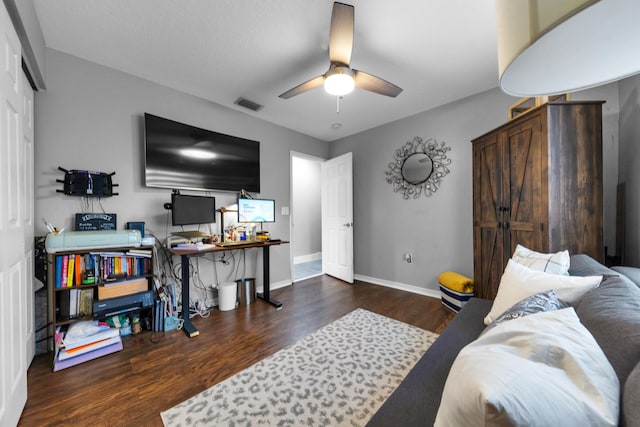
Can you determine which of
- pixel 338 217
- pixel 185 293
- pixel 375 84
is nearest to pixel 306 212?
pixel 338 217

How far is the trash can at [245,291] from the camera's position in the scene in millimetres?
2949

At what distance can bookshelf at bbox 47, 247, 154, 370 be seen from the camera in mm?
1807

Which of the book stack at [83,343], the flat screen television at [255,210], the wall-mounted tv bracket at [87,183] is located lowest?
the book stack at [83,343]

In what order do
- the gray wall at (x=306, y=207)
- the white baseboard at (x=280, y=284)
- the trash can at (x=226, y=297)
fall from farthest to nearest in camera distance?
the gray wall at (x=306, y=207)
the white baseboard at (x=280, y=284)
the trash can at (x=226, y=297)

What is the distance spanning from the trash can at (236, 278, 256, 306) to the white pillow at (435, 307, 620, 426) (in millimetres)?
2751

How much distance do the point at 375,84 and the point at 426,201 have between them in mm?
1832

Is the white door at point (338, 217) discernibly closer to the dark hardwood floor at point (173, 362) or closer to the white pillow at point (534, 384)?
the dark hardwood floor at point (173, 362)

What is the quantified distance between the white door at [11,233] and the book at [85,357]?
1.14 feet

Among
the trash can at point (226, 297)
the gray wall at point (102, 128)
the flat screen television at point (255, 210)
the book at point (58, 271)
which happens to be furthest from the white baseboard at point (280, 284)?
the book at point (58, 271)

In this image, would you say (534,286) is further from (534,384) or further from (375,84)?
(375,84)

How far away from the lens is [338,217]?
407 centimetres

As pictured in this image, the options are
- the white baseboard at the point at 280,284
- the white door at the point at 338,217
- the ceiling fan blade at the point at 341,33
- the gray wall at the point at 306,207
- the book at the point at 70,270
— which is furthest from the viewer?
the gray wall at the point at 306,207

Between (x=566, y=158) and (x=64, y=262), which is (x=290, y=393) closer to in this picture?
(x=64, y=262)

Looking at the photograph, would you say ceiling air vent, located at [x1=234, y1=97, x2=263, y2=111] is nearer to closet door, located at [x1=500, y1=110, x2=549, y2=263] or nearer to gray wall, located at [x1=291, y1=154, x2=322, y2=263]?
gray wall, located at [x1=291, y1=154, x2=322, y2=263]
